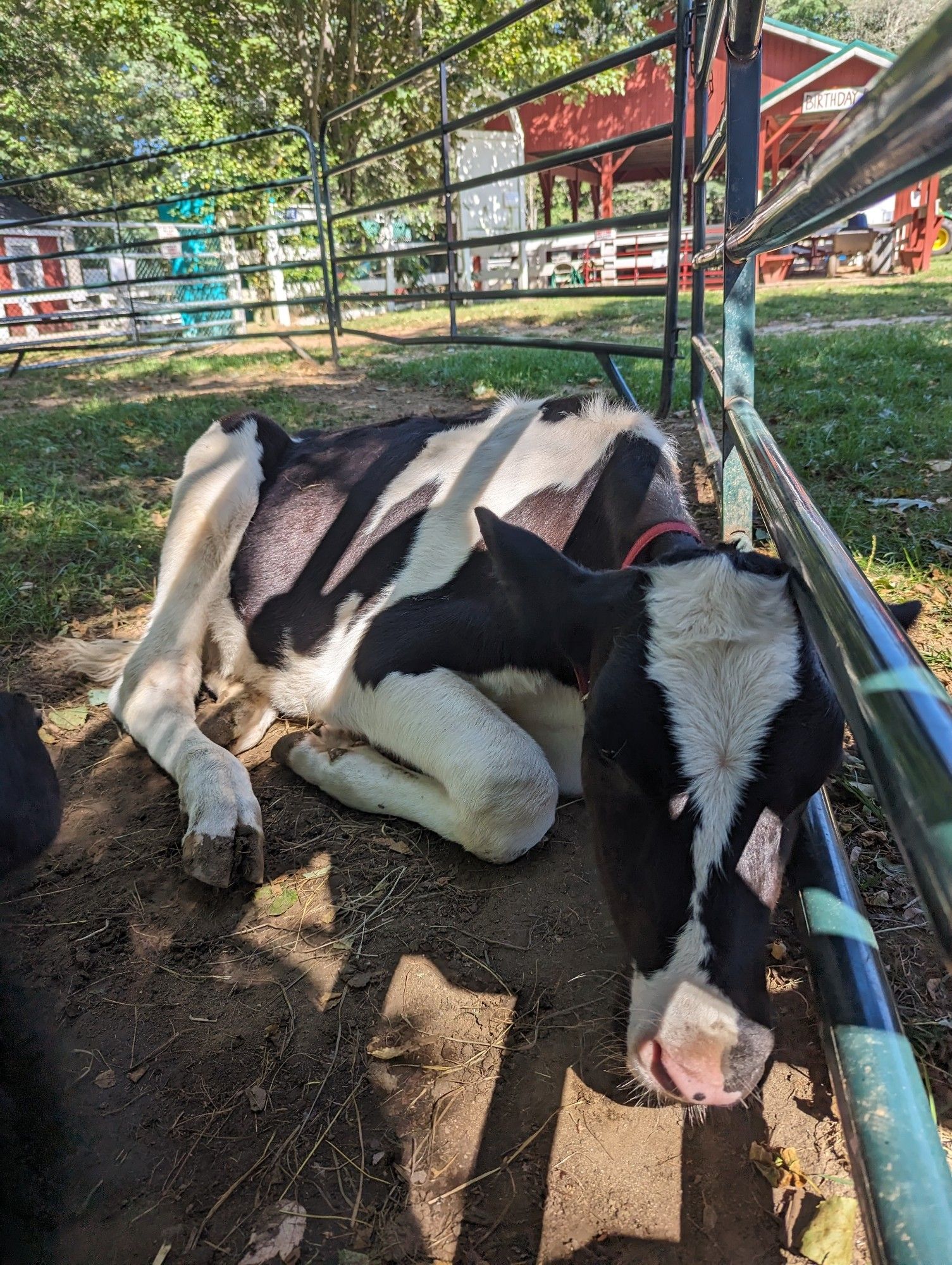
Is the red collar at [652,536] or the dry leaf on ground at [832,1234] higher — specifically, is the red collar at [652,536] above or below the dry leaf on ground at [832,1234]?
above

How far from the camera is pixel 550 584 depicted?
1.87 metres

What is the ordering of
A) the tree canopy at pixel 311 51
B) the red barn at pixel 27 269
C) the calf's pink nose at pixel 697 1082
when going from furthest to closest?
the red barn at pixel 27 269 → the tree canopy at pixel 311 51 → the calf's pink nose at pixel 697 1082

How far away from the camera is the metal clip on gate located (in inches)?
24.4

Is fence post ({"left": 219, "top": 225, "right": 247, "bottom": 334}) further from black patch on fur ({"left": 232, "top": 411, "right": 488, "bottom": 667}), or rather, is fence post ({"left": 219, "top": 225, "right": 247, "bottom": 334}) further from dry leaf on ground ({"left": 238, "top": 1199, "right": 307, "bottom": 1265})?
dry leaf on ground ({"left": 238, "top": 1199, "right": 307, "bottom": 1265})

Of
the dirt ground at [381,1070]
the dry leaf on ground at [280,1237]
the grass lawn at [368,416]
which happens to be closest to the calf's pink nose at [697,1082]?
the dirt ground at [381,1070]

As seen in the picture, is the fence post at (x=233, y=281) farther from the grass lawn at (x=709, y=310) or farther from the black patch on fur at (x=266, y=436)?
the black patch on fur at (x=266, y=436)

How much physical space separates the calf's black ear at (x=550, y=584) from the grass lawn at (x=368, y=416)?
1546mm

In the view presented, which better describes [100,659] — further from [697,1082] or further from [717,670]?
[697,1082]

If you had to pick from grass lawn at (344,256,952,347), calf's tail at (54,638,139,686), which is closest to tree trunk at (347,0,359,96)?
grass lawn at (344,256,952,347)

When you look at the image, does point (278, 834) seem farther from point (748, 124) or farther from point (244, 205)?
point (244, 205)

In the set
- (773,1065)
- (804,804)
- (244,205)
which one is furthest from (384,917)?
(244,205)

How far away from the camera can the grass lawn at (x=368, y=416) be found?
373 centimetres

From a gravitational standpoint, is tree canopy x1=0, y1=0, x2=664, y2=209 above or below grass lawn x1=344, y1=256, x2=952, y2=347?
above

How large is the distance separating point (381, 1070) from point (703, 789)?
2.90ft
